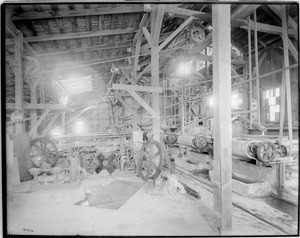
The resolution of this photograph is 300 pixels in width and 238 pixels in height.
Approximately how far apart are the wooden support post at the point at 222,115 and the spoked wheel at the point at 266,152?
1998mm

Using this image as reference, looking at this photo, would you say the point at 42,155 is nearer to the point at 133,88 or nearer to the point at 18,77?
the point at 18,77

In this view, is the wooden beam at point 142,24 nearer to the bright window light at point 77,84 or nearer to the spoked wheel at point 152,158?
the spoked wheel at point 152,158

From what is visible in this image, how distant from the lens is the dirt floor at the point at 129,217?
4.15m

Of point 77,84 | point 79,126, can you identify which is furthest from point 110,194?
point 79,126

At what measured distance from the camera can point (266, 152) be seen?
211 inches

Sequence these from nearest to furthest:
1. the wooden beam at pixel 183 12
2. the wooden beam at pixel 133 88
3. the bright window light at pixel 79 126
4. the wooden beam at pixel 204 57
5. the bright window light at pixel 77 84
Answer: the wooden beam at pixel 183 12 → the wooden beam at pixel 133 88 → the wooden beam at pixel 204 57 → the bright window light at pixel 77 84 → the bright window light at pixel 79 126

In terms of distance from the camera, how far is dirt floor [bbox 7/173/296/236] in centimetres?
Result: 415

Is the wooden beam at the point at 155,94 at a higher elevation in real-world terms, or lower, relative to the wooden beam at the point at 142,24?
lower

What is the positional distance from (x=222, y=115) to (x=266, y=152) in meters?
2.42

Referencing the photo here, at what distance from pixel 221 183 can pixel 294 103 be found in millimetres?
7621

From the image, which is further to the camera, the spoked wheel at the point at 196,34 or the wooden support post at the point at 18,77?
the spoked wheel at the point at 196,34

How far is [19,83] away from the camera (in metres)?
7.50

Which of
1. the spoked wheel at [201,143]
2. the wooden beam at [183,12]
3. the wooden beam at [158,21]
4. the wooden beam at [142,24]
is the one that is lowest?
the spoked wheel at [201,143]

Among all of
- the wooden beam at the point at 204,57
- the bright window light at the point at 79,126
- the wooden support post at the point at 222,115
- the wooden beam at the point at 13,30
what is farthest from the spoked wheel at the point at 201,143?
the bright window light at the point at 79,126
